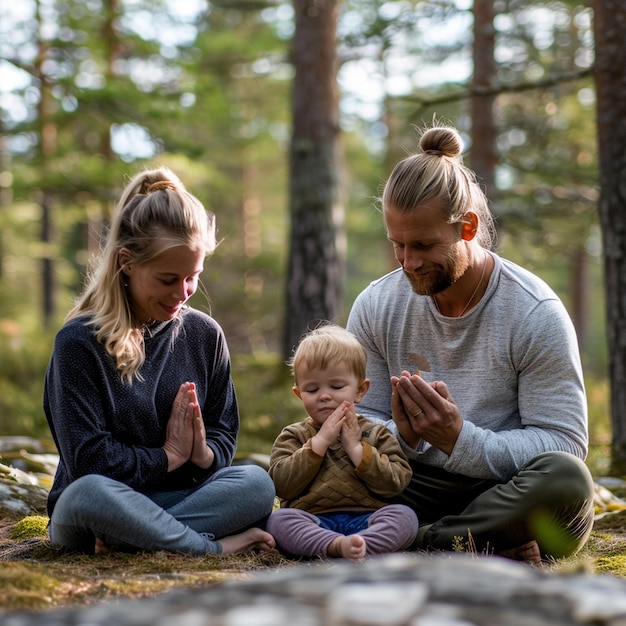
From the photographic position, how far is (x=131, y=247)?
346 cm

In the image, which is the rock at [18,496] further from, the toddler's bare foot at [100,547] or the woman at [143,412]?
the toddler's bare foot at [100,547]

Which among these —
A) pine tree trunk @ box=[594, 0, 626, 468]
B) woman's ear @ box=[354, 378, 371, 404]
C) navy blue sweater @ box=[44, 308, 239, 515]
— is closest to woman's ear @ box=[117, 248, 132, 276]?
navy blue sweater @ box=[44, 308, 239, 515]

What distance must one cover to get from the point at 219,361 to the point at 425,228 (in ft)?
3.78

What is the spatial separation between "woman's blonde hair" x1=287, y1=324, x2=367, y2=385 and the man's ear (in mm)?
678

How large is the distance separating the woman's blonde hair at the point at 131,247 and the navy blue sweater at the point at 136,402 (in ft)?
0.22

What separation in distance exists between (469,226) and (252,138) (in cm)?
1821

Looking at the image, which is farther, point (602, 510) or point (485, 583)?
point (602, 510)

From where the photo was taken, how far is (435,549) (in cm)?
355

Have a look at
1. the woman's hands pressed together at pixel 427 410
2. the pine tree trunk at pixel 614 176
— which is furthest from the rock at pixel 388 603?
the pine tree trunk at pixel 614 176

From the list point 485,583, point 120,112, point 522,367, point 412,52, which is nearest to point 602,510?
point 522,367

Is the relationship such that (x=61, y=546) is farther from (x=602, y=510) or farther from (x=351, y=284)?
(x=351, y=284)

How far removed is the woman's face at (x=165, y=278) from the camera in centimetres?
338

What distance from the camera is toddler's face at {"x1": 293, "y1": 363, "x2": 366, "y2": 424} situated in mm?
3615

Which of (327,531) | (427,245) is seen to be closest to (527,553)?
(327,531)
